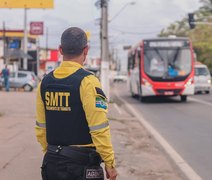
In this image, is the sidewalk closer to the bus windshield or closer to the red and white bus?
the red and white bus

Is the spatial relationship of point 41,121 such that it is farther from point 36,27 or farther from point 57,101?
point 36,27

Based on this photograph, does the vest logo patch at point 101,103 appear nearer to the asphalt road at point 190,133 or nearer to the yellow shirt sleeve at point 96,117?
the yellow shirt sleeve at point 96,117

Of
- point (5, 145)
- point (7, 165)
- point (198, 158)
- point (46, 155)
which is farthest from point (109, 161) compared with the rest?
point (5, 145)

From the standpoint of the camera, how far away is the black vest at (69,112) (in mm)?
3914

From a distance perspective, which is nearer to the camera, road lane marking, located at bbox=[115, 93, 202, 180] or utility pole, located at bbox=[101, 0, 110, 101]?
road lane marking, located at bbox=[115, 93, 202, 180]

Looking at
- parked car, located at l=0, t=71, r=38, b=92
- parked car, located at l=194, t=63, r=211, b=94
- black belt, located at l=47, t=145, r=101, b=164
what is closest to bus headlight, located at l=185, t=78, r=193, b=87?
parked car, located at l=194, t=63, r=211, b=94

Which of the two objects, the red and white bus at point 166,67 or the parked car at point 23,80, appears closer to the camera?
the red and white bus at point 166,67

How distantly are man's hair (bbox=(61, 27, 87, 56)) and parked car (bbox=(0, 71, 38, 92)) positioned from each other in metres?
35.9

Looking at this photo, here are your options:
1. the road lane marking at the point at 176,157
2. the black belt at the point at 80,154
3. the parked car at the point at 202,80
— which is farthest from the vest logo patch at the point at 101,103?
the parked car at the point at 202,80

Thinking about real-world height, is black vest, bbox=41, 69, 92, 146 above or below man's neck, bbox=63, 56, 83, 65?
below

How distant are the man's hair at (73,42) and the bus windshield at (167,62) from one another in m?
22.8

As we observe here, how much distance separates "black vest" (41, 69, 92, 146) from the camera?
3.91 meters

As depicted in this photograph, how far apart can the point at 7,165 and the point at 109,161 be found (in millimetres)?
5227

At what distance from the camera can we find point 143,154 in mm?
10539
